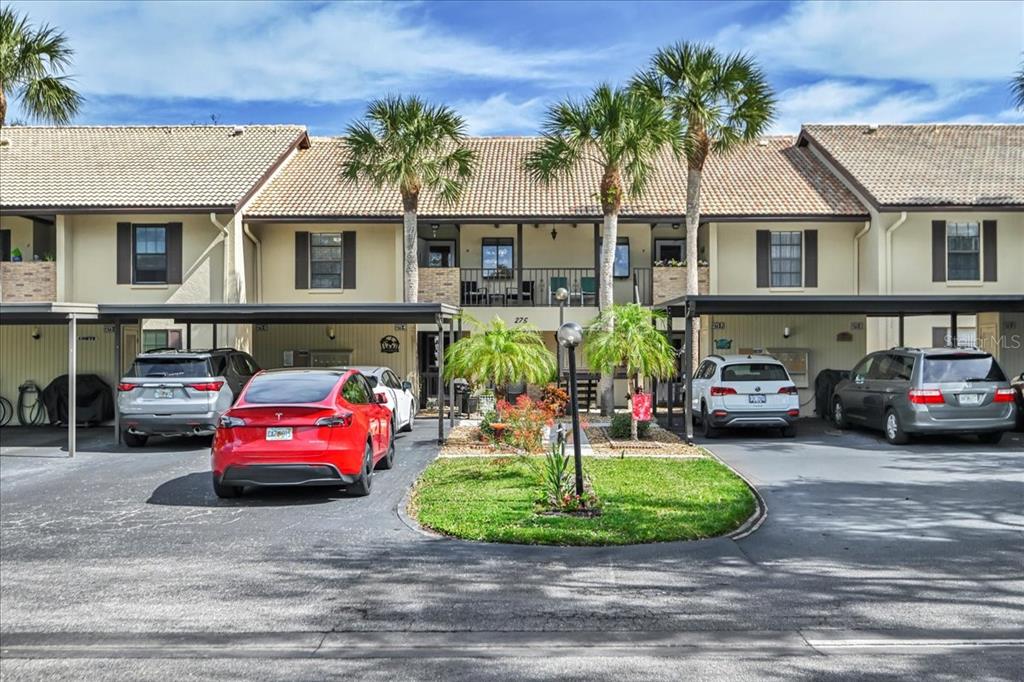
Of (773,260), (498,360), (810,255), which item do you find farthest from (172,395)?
(810,255)

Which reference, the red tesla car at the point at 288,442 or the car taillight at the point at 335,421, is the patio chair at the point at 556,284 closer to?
the red tesla car at the point at 288,442

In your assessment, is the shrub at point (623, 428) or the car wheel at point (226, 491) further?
the shrub at point (623, 428)

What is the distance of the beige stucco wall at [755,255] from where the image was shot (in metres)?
22.5

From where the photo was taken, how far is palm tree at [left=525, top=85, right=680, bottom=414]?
59.2ft

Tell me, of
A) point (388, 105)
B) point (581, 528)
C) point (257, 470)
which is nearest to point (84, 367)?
point (388, 105)

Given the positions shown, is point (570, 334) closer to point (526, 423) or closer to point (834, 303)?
point (526, 423)

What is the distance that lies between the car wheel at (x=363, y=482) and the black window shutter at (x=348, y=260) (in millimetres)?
12618

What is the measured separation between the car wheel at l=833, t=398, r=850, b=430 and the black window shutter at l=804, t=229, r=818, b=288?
5376 millimetres

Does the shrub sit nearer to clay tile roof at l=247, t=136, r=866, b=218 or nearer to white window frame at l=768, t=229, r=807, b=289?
clay tile roof at l=247, t=136, r=866, b=218

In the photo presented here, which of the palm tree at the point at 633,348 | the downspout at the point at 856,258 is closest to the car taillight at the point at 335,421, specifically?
the palm tree at the point at 633,348

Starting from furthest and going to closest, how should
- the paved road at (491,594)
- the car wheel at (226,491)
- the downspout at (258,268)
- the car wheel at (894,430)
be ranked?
1. the downspout at (258,268)
2. the car wheel at (894,430)
3. the car wheel at (226,491)
4. the paved road at (491,594)

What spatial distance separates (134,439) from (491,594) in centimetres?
1157

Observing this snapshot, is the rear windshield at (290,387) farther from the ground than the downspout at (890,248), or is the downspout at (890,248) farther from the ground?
the downspout at (890,248)

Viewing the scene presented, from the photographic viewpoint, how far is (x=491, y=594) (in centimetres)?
657
